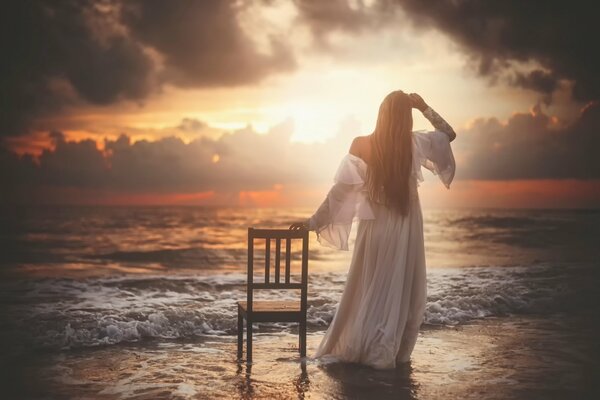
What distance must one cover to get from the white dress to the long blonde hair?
0.09 m

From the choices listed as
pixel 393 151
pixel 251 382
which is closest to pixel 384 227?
pixel 393 151

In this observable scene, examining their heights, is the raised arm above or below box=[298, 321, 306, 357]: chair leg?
above

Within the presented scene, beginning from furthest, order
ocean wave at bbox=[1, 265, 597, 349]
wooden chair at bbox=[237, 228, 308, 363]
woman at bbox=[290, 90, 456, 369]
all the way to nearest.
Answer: ocean wave at bbox=[1, 265, 597, 349]
woman at bbox=[290, 90, 456, 369]
wooden chair at bbox=[237, 228, 308, 363]

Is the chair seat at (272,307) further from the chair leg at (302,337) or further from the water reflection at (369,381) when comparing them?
the water reflection at (369,381)

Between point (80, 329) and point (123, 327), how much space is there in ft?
1.43

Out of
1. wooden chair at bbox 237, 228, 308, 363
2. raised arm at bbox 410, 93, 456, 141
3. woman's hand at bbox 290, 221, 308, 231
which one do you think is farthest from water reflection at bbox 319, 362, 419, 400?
raised arm at bbox 410, 93, 456, 141

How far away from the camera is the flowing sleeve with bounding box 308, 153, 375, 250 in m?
5.23

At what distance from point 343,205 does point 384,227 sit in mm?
380

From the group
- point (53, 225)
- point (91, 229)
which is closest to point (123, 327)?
point (91, 229)

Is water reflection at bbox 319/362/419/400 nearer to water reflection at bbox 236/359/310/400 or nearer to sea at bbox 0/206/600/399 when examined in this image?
sea at bbox 0/206/600/399

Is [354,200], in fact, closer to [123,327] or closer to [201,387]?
[201,387]

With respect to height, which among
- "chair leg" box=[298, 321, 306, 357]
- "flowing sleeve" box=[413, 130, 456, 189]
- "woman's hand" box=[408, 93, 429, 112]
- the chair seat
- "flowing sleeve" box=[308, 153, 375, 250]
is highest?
"woman's hand" box=[408, 93, 429, 112]

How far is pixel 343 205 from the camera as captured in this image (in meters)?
5.32

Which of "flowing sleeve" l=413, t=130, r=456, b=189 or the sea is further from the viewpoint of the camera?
"flowing sleeve" l=413, t=130, r=456, b=189
